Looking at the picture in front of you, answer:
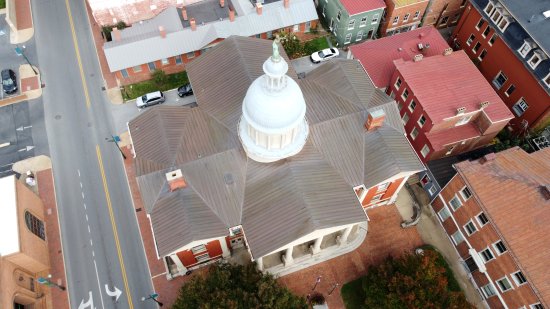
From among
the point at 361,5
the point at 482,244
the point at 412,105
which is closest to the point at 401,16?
the point at 361,5

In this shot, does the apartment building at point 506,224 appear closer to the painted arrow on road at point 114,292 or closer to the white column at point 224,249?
the white column at point 224,249

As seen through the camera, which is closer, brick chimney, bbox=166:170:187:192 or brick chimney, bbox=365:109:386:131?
brick chimney, bbox=166:170:187:192

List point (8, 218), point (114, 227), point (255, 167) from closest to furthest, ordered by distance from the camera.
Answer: point (255, 167) → point (8, 218) → point (114, 227)

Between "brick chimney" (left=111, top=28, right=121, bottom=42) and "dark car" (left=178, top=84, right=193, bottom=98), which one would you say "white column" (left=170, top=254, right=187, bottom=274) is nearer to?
"dark car" (left=178, top=84, right=193, bottom=98)

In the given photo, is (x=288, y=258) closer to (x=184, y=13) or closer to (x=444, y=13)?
(x=184, y=13)

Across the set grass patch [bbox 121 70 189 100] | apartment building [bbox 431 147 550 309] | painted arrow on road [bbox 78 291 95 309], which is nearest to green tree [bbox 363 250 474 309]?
apartment building [bbox 431 147 550 309]

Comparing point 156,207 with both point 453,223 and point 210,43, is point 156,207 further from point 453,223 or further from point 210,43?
point 453,223

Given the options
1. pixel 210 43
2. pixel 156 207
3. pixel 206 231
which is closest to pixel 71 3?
pixel 210 43
